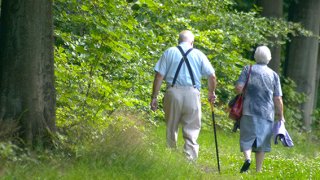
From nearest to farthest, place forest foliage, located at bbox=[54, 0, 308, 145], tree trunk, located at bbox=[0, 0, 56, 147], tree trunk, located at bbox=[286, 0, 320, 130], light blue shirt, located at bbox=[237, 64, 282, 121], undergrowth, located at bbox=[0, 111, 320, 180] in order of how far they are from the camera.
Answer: undergrowth, located at bbox=[0, 111, 320, 180], tree trunk, located at bbox=[0, 0, 56, 147], forest foliage, located at bbox=[54, 0, 308, 145], light blue shirt, located at bbox=[237, 64, 282, 121], tree trunk, located at bbox=[286, 0, 320, 130]

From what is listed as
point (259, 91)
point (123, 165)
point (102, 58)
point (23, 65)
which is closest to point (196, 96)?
point (259, 91)

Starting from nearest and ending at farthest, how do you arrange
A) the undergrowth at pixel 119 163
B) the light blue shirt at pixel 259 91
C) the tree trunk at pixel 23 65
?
the undergrowth at pixel 119 163
the tree trunk at pixel 23 65
the light blue shirt at pixel 259 91

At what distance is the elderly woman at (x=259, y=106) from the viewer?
12.7 m

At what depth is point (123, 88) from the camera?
13031 mm

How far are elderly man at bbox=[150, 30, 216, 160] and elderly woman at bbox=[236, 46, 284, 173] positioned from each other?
0.80m

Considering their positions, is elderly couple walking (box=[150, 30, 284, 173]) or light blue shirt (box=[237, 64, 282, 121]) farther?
light blue shirt (box=[237, 64, 282, 121])

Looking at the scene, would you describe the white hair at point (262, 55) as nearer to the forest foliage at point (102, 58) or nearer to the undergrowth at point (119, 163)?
the undergrowth at point (119, 163)

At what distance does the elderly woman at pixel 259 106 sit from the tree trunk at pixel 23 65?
12.6 feet

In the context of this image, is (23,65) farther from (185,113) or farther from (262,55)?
(262,55)

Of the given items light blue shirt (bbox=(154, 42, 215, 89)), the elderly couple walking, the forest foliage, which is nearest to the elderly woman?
the elderly couple walking

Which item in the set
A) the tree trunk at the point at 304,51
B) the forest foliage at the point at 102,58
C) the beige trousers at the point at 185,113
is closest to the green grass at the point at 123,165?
the beige trousers at the point at 185,113

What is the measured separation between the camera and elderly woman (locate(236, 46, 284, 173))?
1272 cm

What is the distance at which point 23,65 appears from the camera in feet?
31.8

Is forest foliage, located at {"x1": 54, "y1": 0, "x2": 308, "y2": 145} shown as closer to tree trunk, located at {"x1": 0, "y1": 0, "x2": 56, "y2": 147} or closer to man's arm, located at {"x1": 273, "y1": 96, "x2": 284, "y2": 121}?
tree trunk, located at {"x1": 0, "y1": 0, "x2": 56, "y2": 147}
